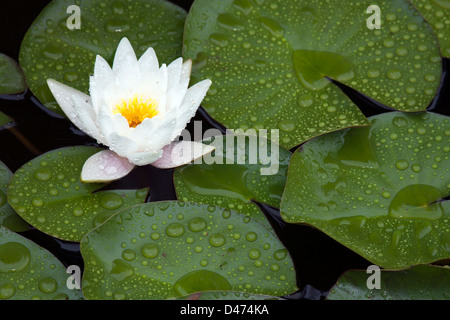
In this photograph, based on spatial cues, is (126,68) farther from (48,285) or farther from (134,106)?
(48,285)

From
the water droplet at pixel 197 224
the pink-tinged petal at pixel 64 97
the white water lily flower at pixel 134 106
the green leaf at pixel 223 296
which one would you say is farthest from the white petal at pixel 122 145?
the green leaf at pixel 223 296

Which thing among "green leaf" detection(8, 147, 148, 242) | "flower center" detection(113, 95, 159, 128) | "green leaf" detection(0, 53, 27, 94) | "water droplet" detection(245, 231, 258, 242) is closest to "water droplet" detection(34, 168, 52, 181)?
"green leaf" detection(8, 147, 148, 242)

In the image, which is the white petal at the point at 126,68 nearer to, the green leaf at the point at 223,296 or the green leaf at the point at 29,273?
the green leaf at the point at 29,273

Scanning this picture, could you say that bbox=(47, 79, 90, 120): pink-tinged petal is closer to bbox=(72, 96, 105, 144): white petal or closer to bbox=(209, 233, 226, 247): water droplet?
bbox=(72, 96, 105, 144): white petal

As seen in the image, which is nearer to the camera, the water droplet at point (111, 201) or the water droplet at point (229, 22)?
the water droplet at point (111, 201)

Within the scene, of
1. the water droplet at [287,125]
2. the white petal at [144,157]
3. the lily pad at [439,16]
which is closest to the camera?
the white petal at [144,157]

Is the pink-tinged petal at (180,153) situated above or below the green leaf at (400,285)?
above

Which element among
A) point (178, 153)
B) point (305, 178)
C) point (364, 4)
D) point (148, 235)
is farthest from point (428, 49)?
point (148, 235)

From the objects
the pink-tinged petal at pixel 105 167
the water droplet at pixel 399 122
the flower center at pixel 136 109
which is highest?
Result: the water droplet at pixel 399 122
